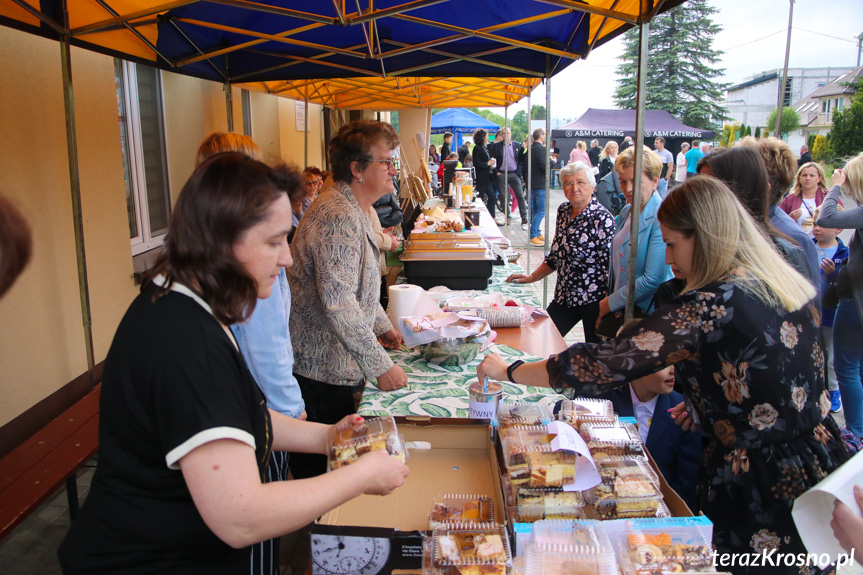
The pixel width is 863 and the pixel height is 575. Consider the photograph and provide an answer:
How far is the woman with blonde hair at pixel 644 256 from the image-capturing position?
3439 millimetres

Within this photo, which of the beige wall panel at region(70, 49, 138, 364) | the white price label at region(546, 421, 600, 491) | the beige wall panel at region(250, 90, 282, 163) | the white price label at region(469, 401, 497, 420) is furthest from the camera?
the beige wall panel at region(250, 90, 282, 163)

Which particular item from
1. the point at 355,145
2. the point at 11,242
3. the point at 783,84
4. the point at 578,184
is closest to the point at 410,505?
the point at 11,242

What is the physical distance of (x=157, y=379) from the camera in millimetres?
1031

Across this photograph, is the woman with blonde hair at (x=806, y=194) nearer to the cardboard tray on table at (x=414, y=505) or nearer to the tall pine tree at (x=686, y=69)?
the cardboard tray on table at (x=414, y=505)

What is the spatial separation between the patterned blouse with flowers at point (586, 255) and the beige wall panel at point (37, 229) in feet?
10.6

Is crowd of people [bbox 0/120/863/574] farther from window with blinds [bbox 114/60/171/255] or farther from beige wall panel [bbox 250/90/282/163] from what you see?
beige wall panel [bbox 250/90/282/163]

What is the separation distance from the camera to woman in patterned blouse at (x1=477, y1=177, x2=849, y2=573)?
1545mm

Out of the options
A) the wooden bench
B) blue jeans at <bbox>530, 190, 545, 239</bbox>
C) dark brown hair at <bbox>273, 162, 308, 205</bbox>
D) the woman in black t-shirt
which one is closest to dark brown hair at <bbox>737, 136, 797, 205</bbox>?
dark brown hair at <bbox>273, 162, 308, 205</bbox>

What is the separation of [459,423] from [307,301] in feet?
3.14

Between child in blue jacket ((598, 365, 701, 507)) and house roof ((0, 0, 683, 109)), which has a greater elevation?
house roof ((0, 0, 683, 109))

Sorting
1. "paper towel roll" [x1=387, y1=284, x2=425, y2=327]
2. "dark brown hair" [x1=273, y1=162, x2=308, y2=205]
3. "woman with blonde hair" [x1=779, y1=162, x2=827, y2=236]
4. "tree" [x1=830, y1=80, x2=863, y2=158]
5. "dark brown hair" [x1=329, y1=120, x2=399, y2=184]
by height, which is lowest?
"paper towel roll" [x1=387, y1=284, x2=425, y2=327]

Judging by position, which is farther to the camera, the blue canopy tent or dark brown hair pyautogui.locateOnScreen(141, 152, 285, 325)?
the blue canopy tent

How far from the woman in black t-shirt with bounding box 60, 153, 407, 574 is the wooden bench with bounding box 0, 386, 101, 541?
1352 mm

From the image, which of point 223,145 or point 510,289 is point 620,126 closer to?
point 510,289
